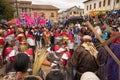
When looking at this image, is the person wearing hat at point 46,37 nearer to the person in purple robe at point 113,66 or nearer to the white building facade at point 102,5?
the person in purple robe at point 113,66

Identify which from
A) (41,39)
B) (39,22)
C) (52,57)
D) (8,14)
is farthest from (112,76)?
(8,14)

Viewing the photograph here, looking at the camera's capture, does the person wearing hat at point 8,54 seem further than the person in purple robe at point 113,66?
Yes

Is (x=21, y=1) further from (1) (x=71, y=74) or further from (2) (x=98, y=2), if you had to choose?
(1) (x=71, y=74)

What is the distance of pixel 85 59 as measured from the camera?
13.5 ft

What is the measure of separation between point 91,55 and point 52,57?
1.35 m

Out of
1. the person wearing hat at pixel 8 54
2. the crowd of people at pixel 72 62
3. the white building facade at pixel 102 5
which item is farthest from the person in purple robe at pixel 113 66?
the white building facade at pixel 102 5

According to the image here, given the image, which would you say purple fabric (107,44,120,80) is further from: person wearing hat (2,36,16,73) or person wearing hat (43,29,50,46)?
person wearing hat (43,29,50,46)

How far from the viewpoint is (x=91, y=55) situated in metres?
4.18

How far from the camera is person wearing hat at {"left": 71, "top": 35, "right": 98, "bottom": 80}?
4.13 meters

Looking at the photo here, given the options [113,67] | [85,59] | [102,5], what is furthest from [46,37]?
[102,5]

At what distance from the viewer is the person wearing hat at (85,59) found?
13.6ft

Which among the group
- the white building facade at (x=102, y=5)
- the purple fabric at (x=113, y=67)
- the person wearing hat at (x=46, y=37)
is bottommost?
the person wearing hat at (x=46, y=37)

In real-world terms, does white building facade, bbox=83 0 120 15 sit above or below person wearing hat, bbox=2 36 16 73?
above

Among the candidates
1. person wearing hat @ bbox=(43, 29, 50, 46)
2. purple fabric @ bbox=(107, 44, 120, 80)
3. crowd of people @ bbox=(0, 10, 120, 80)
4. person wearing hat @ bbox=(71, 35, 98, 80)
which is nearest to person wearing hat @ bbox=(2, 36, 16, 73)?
crowd of people @ bbox=(0, 10, 120, 80)
